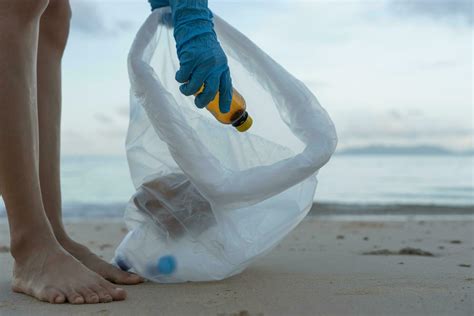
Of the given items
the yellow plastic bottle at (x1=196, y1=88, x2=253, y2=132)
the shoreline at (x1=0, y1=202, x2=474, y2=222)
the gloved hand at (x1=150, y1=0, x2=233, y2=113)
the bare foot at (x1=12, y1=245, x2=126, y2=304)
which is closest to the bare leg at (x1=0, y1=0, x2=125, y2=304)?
the bare foot at (x1=12, y1=245, x2=126, y2=304)

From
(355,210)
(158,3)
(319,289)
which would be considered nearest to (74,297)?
(319,289)

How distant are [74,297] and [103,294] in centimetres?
7

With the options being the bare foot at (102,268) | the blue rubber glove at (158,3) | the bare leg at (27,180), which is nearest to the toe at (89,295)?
the bare leg at (27,180)

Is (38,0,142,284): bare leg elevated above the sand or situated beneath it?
elevated above

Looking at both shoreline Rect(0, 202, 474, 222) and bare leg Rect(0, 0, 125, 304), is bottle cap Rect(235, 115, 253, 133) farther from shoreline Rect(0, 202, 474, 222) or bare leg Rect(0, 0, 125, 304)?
shoreline Rect(0, 202, 474, 222)

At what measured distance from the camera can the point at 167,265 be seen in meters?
1.68

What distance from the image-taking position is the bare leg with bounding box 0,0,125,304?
1469 millimetres

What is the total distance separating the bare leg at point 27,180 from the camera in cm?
147

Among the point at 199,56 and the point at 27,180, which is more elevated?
the point at 199,56

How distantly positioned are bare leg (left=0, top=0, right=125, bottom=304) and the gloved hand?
0.39 meters

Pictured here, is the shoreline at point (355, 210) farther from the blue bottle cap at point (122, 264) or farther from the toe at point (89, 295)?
the toe at point (89, 295)

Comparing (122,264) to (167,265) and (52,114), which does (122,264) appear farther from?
(52,114)

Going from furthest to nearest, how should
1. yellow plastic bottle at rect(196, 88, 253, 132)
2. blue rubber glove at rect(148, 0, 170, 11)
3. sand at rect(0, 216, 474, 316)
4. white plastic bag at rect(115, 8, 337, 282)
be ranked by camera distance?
blue rubber glove at rect(148, 0, 170, 11)
yellow plastic bottle at rect(196, 88, 253, 132)
white plastic bag at rect(115, 8, 337, 282)
sand at rect(0, 216, 474, 316)

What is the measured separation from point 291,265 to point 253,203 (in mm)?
425
